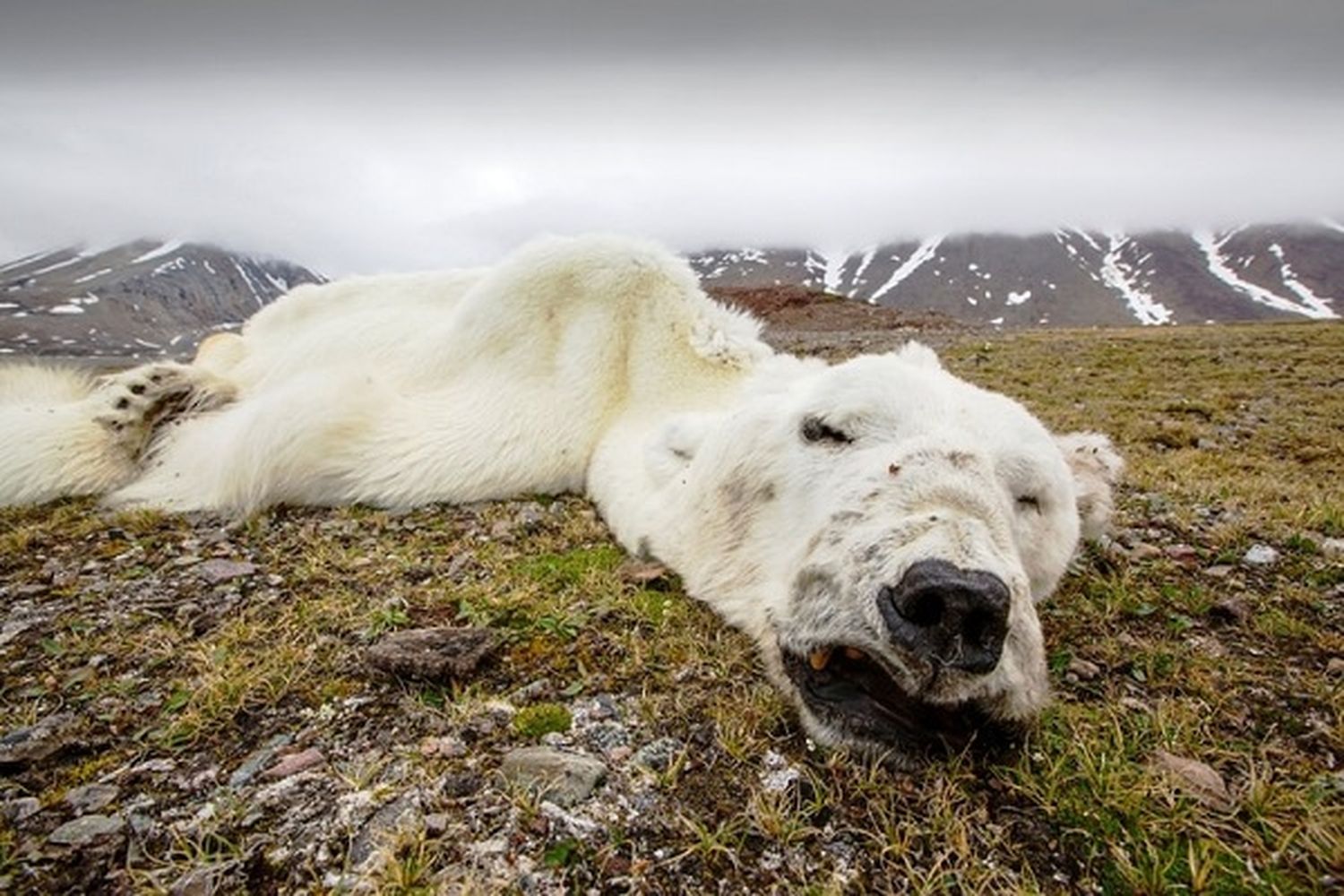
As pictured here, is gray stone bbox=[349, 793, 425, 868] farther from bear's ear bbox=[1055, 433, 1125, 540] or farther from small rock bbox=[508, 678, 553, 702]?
bear's ear bbox=[1055, 433, 1125, 540]

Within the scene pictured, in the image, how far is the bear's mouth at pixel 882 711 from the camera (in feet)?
6.52

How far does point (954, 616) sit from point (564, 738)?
1157 mm

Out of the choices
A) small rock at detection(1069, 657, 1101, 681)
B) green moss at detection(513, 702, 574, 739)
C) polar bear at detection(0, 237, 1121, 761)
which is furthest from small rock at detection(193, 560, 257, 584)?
small rock at detection(1069, 657, 1101, 681)

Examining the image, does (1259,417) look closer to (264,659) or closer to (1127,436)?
(1127,436)

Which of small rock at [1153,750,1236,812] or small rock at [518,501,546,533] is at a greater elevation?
small rock at [1153,750,1236,812]

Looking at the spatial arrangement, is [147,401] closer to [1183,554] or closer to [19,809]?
[19,809]

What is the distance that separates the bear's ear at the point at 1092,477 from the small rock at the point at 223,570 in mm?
4082

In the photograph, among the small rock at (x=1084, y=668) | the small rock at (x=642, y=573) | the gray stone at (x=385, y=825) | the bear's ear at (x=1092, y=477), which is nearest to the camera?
the gray stone at (x=385, y=825)

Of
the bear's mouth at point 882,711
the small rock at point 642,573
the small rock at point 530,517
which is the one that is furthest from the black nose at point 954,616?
the small rock at point 530,517

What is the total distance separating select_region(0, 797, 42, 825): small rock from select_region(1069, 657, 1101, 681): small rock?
10.6 ft

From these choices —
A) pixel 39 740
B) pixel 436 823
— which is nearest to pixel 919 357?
pixel 436 823

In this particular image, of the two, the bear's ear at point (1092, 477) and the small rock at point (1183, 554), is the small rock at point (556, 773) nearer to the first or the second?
the bear's ear at point (1092, 477)

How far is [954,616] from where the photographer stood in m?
1.78

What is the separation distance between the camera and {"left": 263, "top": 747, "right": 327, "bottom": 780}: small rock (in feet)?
6.19
